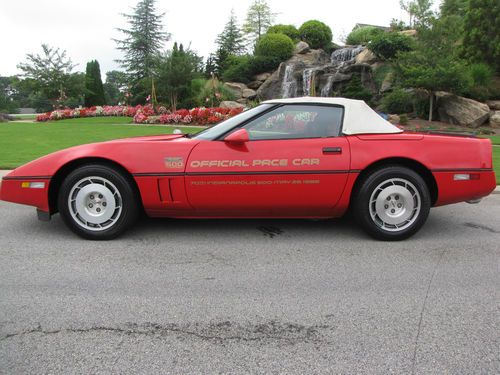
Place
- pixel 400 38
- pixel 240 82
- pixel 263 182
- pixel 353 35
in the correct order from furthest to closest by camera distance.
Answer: pixel 353 35
pixel 240 82
pixel 400 38
pixel 263 182

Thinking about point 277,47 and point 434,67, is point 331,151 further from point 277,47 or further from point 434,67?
point 277,47

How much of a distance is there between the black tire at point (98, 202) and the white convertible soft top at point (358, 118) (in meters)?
1.65

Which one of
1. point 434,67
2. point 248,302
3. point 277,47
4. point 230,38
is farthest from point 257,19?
point 248,302

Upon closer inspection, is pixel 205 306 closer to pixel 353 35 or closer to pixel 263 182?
pixel 263 182

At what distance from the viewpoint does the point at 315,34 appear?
32.9 metres

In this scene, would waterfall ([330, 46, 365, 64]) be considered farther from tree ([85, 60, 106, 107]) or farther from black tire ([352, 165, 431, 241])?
black tire ([352, 165, 431, 241])

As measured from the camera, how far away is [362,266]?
345 cm

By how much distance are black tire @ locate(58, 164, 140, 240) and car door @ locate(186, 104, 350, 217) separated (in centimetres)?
60

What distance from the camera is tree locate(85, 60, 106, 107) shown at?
35.0 m

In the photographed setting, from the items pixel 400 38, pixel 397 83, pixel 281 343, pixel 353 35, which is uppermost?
pixel 353 35

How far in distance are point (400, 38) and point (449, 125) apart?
790 cm

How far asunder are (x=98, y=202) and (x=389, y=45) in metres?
22.5

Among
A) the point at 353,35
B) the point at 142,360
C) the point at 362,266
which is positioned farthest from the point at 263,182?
the point at 353,35

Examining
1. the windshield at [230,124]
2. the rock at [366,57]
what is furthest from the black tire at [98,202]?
the rock at [366,57]
